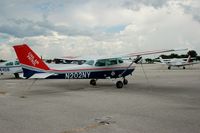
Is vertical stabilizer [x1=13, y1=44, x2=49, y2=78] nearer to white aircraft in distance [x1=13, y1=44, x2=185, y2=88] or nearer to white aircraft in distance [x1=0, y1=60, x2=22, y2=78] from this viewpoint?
white aircraft in distance [x1=13, y1=44, x2=185, y2=88]

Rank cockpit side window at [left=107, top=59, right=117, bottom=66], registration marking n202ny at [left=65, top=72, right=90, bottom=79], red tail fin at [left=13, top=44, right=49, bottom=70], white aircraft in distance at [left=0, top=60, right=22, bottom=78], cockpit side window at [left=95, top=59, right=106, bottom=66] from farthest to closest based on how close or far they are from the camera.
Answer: white aircraft in distance at [left=0, top=60, right=22, bottom=78] < cockpit side window at [left=107, top=59, right=117, bottom=66] < cockpit side window at [left=95, top=59, right=106, bottom=66] < registration marking n202ny at [left=65, top=72, right=90, bottom=79] < red tail fin at [left=13, top=44, right=49, bottom=70]

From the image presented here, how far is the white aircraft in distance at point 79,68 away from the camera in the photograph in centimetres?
1383

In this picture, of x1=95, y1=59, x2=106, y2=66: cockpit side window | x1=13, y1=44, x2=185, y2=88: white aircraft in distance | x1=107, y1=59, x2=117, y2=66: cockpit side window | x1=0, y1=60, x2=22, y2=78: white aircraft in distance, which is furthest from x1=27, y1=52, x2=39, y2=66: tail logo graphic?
x1=0, y1=60, x2=22, y2=78: white aircraft in distance

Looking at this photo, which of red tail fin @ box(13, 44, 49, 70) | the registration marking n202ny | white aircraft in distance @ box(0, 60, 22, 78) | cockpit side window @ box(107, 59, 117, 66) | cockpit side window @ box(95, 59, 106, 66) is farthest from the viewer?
white aircraft in distance @ box(0, 60, 22, 78)

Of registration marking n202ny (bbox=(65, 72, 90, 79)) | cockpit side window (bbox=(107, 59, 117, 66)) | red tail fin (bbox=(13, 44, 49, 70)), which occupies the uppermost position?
red tail fin (bbox=(13, 44, 49, 70))

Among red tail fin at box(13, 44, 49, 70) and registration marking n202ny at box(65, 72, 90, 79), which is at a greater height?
red tail fin at box(13, 44, 49, 70)

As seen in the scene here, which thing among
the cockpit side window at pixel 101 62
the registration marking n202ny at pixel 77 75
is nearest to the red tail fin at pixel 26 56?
the registration marking n202ny at pixel 77 75

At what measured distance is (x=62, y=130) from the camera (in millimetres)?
5836

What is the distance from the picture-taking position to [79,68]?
49.7 feet

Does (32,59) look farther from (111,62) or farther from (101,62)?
(111,62)

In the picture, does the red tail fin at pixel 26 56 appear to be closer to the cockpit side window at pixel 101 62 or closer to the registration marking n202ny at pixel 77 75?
the registration marking n202ny at pixel 77 75

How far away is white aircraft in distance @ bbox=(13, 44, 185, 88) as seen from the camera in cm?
1383

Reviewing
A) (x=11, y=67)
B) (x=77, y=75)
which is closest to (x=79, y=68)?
(x=77, y=75)

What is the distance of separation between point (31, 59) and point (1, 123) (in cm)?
759
